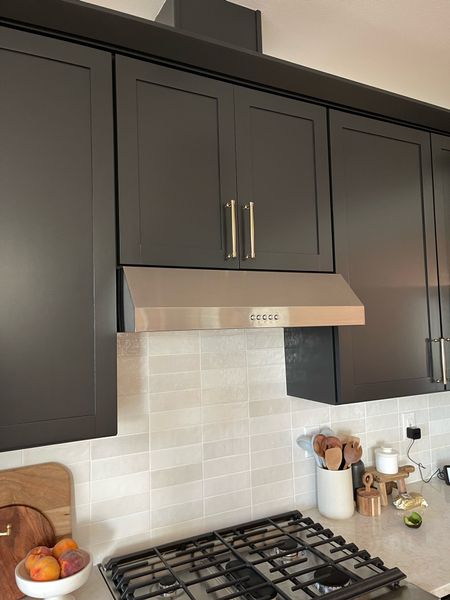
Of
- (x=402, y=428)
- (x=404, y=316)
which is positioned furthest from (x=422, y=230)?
(x=402, y=428)

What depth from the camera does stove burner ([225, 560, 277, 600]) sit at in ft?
4.21

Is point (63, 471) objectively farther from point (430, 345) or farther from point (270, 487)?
point (430, 345)

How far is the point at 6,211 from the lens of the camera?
1122mm

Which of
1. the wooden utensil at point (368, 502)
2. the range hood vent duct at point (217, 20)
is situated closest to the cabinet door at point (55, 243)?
the range hood vent duct at point (217, 20)

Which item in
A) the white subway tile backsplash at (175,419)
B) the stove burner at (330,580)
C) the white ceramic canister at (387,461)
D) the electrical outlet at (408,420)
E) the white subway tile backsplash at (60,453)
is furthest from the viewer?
the electrical outlet at (408,420)

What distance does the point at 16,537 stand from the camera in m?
1.36

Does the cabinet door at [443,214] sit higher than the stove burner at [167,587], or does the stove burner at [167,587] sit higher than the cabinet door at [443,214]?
the cabinet door at [443,214]

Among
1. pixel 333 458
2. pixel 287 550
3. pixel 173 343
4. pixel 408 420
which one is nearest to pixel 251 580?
pixel 287 550

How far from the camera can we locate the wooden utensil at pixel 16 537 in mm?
1318

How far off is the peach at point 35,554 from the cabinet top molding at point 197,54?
1.43m

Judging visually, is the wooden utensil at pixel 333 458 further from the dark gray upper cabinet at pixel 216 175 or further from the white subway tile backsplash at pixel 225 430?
Result: the dark gray upper cabinet at pixel 216 175

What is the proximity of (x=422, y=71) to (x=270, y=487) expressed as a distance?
1.92 m

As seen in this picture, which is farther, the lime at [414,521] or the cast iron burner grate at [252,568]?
the lime at [414,521]

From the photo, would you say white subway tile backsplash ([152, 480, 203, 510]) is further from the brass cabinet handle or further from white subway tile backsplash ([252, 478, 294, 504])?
the brass cabinet handle
